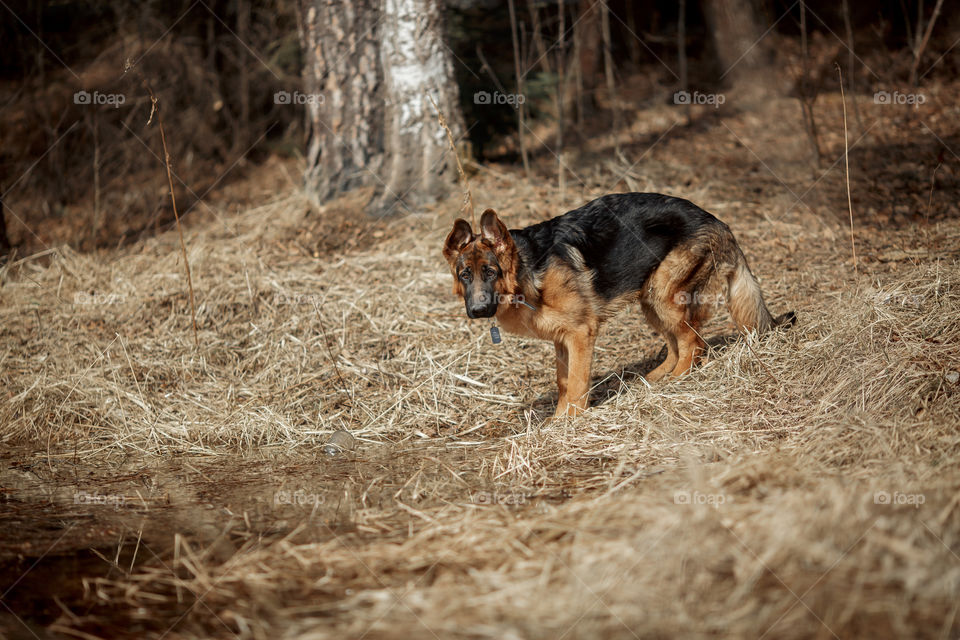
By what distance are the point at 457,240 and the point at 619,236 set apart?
1311 millimetres

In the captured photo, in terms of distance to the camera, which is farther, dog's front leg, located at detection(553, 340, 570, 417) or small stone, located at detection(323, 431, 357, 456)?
dog's front leg, located at detection(553, 340, 570, 417)

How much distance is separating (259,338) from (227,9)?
9.36 meters

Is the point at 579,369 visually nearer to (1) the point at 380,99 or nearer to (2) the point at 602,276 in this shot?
(2) the point at 602,276

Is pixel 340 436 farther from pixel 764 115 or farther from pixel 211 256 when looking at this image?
pixel 764 115

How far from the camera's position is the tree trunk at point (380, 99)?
9219 mm

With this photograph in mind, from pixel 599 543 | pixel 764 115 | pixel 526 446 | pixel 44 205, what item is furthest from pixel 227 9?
pixel 599 543

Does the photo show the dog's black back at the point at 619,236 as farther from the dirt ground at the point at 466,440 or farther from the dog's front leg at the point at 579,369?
the dirt ground at the point at 466,440

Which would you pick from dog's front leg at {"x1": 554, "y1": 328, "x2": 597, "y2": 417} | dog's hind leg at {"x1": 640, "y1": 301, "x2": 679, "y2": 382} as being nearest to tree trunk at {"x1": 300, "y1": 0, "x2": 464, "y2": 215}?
dog's hind leg at {"x1": 640, "y1": 301, "x2": 679, "y2": 382}

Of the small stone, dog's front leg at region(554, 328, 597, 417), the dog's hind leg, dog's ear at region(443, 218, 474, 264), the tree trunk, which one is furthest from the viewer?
the tree trunk

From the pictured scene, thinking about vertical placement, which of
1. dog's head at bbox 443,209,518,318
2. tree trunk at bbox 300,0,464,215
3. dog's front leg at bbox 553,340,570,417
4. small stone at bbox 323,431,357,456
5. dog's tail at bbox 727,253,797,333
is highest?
tree trunk at bbox 300,0,464,215

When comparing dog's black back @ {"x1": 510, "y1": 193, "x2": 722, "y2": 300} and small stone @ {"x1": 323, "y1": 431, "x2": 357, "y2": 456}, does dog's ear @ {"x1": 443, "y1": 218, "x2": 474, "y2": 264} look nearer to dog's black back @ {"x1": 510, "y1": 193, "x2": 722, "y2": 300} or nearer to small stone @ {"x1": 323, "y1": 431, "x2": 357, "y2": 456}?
dog's black back @ {"x1": 510, "y1": 193, "x2": 722, "y2": 300}

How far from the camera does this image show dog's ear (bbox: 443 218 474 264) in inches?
211

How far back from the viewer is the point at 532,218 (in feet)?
29.0

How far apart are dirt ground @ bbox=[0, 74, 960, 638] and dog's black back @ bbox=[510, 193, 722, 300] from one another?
0.88 m
